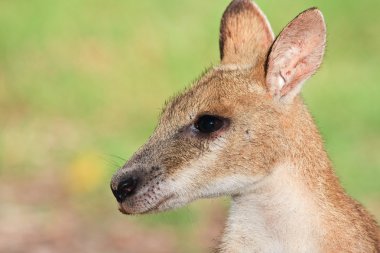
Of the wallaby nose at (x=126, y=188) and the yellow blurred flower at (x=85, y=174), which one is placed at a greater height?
the yellow blurred flower at (x=85, y=174)

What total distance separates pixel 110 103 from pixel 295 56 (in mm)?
5626

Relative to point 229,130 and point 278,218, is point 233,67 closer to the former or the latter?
point 229,130

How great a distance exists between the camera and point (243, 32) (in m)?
7.42

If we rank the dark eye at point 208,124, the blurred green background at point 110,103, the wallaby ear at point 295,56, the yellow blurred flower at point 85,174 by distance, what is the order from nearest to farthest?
the dark eye at point 208,124 < the wallaby ear at point 295,56 < the blurred green background at point 110,103 < the yellow blurred flower at point 85,174

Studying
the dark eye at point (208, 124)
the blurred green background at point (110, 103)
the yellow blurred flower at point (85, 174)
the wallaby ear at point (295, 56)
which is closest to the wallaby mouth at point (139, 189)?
the dark eye at point (208, 124)

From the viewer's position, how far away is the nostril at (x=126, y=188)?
252 inches

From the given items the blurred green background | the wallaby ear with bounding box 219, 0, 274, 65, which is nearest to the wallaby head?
the wallaby ear with bounding box 219, 0, 274, 65

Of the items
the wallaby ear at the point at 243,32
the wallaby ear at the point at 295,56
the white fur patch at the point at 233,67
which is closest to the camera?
the wallaby ear at the point at 295,56

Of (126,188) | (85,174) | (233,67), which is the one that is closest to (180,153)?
(126,188)

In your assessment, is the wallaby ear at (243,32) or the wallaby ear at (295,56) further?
the wallaby ear at (243,32)

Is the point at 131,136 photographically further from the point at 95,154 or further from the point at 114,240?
the point at 114,240

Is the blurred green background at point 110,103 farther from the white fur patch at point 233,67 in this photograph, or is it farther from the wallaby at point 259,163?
the wallaby at point 259,163

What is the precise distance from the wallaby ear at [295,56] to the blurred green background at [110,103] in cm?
283

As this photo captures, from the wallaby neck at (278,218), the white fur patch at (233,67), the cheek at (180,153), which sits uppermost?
the white fur patch at (233,67)
